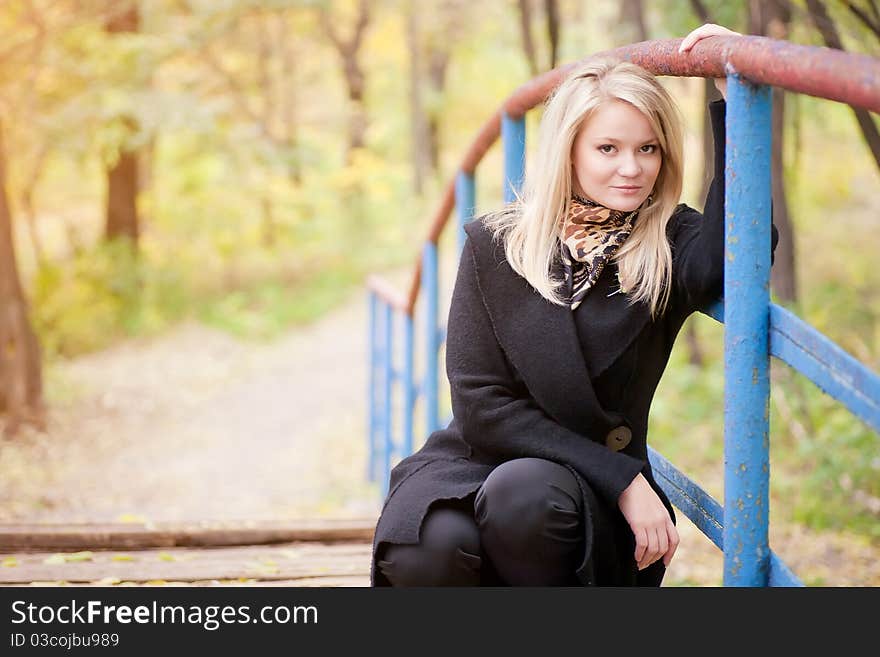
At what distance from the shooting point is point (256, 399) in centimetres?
873

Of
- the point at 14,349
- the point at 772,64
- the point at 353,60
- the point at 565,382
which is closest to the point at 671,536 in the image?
the point at 565,382

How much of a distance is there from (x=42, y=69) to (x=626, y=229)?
28.5ft

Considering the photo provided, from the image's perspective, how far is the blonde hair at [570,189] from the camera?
5.71 feet

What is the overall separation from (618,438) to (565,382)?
13 cm

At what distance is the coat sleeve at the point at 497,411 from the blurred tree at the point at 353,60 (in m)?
13.1

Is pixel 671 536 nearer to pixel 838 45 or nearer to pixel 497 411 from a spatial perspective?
pixel 497 411

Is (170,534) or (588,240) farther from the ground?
(588,240)

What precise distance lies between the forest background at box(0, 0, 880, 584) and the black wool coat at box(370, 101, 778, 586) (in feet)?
5.69

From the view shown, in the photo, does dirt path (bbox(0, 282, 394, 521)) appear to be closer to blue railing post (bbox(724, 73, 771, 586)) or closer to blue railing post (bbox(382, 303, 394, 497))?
blue railing post (bbox(382, 303, 394, 497))

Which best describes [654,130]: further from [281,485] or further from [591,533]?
[281,485]

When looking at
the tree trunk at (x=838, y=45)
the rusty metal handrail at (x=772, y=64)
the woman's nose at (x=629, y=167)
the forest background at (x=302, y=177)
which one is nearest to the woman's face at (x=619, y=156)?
the woman's nose at (x=629, y=167)

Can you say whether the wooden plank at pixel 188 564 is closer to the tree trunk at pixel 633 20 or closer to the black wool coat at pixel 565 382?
the black wool coat at pixel 565 382

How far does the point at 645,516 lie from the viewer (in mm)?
1684
